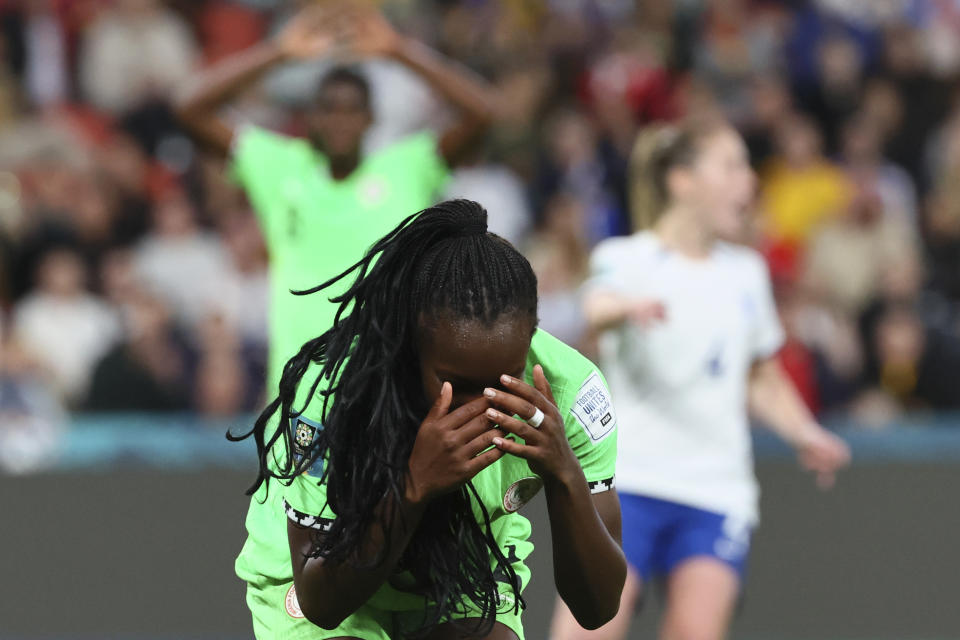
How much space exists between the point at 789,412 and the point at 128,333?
13.1 ft

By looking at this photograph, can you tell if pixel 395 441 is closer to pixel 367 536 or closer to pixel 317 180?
pixel 367 536

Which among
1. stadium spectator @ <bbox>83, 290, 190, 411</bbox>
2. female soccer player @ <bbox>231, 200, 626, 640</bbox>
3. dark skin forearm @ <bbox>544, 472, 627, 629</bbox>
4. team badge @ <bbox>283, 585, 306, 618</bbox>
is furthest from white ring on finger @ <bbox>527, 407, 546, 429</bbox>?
stadium spectator @ <bbox>83, 290, 190, 411</bbox>

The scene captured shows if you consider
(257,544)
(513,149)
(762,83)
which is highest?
(762,83)

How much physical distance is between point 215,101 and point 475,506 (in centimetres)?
337

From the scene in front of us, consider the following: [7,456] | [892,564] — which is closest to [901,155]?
[892,564]

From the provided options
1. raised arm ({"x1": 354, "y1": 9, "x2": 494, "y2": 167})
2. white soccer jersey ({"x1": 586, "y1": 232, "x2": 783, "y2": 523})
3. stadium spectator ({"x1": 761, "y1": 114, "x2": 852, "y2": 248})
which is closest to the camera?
white soccer jersey ({"x1": 586, "y1": 232, "x2": 783, "y2": 523})

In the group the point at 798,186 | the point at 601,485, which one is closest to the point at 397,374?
the point at 601,485

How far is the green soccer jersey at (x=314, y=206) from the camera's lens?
5.86m

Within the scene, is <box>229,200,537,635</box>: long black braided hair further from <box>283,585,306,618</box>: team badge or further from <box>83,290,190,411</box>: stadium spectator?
<box>83,290,190,411</box>: stadium spectator

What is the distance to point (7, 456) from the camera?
773cm

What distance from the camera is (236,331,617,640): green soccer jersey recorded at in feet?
10.8

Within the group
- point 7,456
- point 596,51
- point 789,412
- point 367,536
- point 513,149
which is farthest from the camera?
point 596,51

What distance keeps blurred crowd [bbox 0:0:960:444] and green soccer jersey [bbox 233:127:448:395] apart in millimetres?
2037

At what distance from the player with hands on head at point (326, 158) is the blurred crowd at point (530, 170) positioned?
80.6 inches
